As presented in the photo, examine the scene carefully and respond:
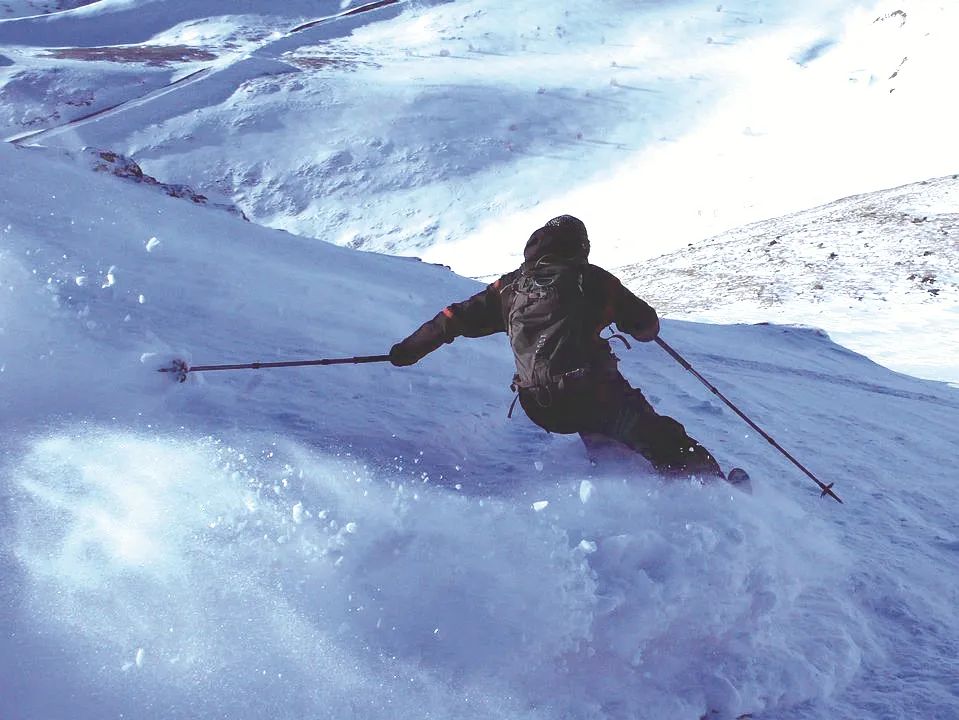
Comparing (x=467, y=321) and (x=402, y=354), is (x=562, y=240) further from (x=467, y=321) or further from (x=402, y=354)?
(x=402, y=354)

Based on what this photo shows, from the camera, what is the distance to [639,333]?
15.2 ft

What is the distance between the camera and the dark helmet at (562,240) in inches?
176

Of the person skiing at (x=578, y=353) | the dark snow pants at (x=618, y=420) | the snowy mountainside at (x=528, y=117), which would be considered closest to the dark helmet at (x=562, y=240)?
the person skiing at (x=578, y=353)

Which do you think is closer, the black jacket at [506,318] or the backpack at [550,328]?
the backpack at [550,328]

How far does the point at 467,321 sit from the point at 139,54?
38.8 meters

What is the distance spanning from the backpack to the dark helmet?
62 millimetres

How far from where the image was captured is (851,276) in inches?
628

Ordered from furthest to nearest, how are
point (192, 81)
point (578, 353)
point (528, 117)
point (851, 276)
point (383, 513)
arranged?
point (192, 81) → point (528, 117) → point (851, 276) → point (578, 353) → point (383, 513)

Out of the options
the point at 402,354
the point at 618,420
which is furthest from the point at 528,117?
A: the point at 618,420

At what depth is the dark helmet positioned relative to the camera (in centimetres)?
448

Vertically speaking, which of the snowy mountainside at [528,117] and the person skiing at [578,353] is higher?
the person skiing at [578,353]

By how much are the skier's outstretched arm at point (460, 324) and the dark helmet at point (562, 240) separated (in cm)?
31

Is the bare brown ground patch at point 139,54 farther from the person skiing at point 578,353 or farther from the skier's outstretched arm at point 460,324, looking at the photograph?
the person skiing at point 578,353

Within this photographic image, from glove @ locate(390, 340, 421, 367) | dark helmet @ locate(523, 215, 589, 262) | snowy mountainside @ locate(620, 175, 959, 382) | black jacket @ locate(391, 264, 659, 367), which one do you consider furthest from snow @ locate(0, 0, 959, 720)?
snowy mountainside @ locate(620, 175, 959, 382)
